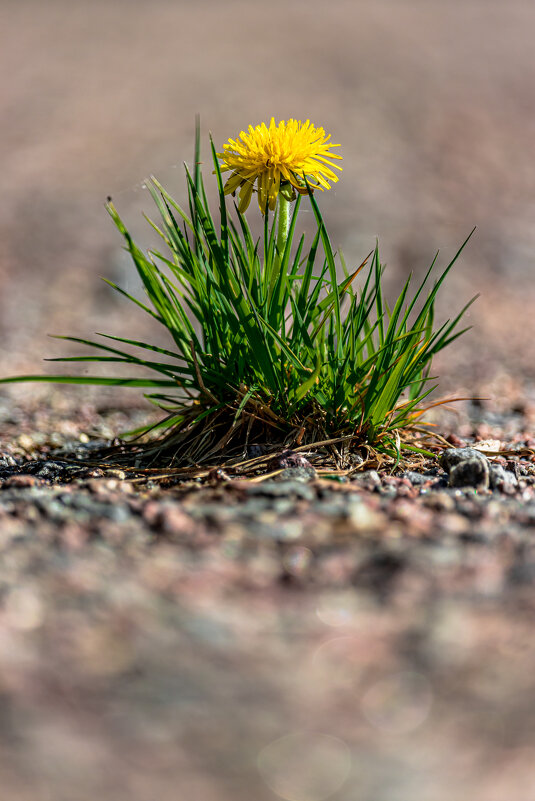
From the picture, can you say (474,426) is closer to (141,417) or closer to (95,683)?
(141,417)

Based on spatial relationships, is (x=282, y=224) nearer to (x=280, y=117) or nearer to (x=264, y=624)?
(x=264, y=624)

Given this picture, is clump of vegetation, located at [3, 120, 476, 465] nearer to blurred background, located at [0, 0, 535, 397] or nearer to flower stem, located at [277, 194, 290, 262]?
flower stem, located at [277, 194, 290, 262]

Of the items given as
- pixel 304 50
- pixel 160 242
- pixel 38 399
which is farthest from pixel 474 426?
pixel 304 50

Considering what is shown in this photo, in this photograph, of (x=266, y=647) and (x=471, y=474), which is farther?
(x=471, y=474)

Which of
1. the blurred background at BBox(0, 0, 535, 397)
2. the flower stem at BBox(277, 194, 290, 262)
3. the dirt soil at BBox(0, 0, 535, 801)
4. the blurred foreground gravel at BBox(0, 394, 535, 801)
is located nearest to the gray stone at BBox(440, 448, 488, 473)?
the dirt soil at BBox(0, 0, 535, 801)

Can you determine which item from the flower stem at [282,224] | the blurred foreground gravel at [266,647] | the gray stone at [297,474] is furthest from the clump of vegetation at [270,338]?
the blurred foreground gravel at [266,647]

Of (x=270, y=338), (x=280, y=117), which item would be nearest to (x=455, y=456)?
(x=270, y=338)
